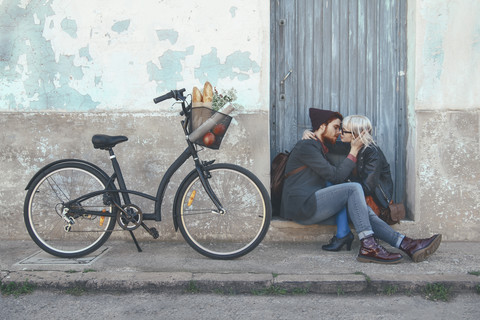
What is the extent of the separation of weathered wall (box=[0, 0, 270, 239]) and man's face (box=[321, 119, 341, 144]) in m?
0.59

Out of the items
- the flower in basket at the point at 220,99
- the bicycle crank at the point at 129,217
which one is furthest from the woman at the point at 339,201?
the bicycle crank at the point at 129,217

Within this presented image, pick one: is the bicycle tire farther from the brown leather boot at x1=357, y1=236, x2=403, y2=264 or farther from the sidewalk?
the brown leather boot at x1=357, y1=236, x2=403, y2=264

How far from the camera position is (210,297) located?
3.53 metres

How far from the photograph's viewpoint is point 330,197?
4.30 m

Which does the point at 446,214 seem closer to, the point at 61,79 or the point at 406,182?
the point at 406,182

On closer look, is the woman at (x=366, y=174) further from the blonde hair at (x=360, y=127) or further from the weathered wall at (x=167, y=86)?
the weathered wall at (x=167, y=86)

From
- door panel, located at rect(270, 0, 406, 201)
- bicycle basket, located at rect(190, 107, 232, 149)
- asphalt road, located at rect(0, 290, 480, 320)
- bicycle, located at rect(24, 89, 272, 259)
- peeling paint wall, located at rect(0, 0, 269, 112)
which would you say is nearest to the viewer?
asphalt road, located at rect(0, 290, 480, 320)

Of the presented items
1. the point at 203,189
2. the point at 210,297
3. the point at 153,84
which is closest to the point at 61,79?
the point at 153,84

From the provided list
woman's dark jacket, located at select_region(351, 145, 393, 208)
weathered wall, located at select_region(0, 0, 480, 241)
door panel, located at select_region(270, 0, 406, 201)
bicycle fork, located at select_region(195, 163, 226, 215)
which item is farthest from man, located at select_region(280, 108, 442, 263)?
bicycle fork, located at select_region(195, 163, 226, 215)

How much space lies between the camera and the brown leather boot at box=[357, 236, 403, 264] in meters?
4.03

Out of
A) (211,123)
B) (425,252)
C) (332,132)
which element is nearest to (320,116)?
(332,132)

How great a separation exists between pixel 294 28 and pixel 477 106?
2.03m

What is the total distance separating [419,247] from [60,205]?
3.19 m

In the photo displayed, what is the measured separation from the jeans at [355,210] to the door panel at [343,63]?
1.00 metres
